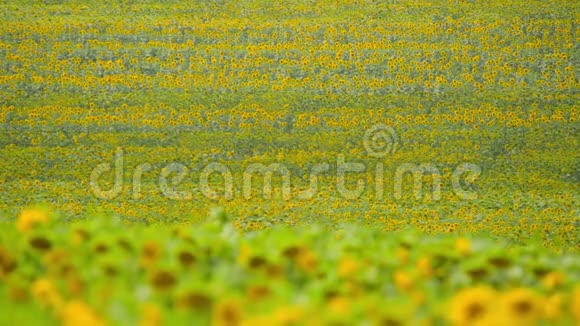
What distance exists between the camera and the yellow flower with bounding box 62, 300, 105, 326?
307 cm

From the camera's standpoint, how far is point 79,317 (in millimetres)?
3084

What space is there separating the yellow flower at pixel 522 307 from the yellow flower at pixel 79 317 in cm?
162

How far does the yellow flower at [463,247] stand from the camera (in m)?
4.62

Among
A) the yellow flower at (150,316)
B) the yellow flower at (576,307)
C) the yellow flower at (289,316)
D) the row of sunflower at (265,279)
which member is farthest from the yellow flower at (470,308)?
the yellow flower at (150,316)

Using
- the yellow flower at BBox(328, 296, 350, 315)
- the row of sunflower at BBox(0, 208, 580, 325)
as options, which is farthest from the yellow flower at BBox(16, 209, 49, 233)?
the yellow flower at BBox(328, 296, 350, 315)

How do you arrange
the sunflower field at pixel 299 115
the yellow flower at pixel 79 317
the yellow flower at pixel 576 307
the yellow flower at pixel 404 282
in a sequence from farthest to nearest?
1. the sunflower field at pixel 299 115
2. the yellow flower at pixel 404 282
3. the yellow flower at pixel 576 307
4. the yellow flower at pixel 79 317

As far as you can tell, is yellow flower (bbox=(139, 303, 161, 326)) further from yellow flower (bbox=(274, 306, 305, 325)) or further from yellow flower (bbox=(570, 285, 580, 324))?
yellow flower (bbox=(570, 285, 580, 324))

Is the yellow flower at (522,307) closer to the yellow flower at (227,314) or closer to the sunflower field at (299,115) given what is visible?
the yellow flower at (227,314)

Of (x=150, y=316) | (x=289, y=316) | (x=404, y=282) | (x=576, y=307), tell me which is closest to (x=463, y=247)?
(x=404, y=282)

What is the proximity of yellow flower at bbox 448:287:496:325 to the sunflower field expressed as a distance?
286 inches

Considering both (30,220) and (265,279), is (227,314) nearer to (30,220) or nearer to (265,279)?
(265,279)

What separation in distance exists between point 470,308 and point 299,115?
17.9 metres

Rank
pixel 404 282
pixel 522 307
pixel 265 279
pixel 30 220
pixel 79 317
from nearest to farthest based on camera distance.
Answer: pixel 79 317, pixel 522 307, pixel 404 282, pixel 265 279, pixel 30 220

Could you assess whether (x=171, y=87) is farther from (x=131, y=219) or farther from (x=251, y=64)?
Answer: (x=131, y=219)
